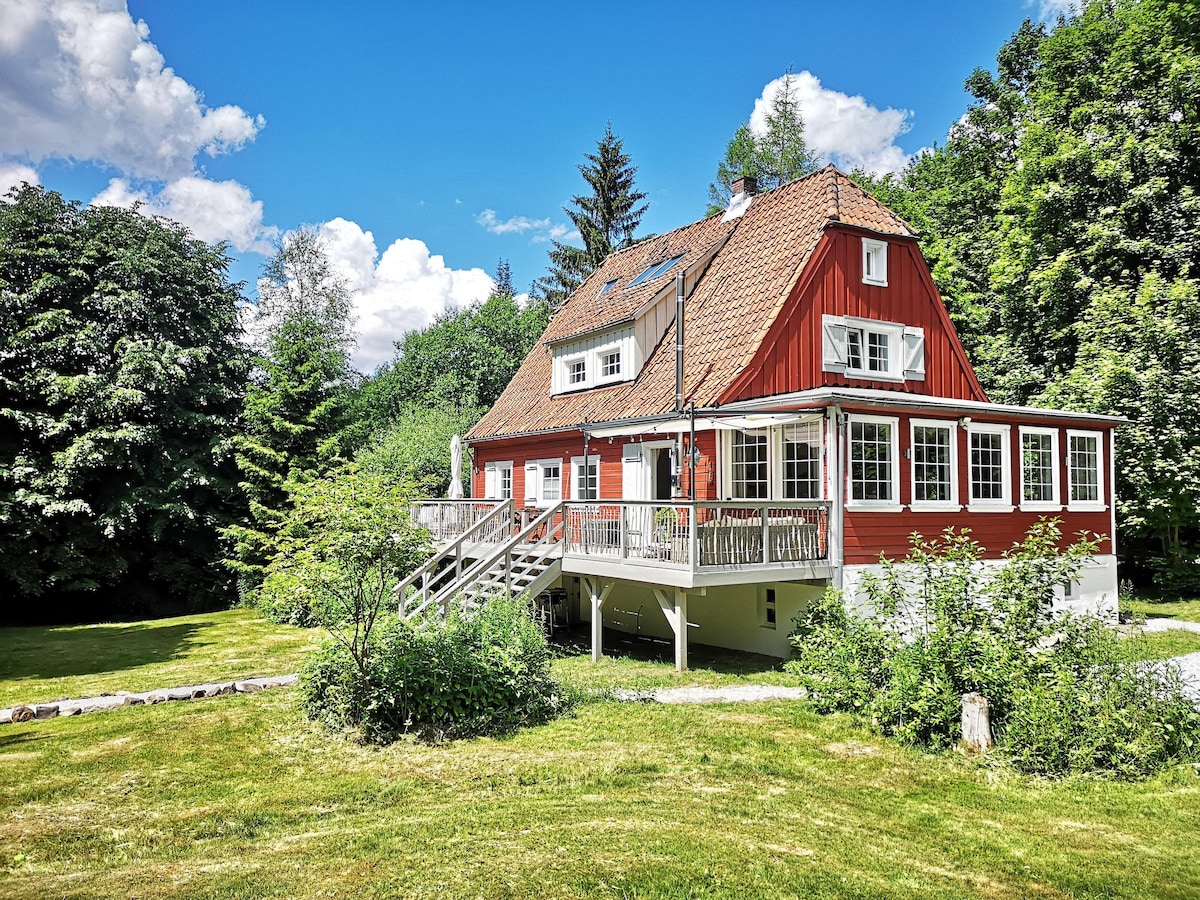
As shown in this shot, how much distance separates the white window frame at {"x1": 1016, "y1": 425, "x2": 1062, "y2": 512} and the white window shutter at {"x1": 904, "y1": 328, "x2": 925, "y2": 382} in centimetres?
292

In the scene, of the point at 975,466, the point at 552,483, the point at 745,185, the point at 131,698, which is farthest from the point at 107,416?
the point at 975,466

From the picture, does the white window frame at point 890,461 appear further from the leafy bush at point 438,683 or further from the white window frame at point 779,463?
the leafy bush at point 438,683

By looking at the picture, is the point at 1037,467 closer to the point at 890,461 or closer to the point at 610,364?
the point at 890,461

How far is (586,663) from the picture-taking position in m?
13.2

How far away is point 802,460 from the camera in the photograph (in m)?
14.3

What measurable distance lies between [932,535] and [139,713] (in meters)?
12.4

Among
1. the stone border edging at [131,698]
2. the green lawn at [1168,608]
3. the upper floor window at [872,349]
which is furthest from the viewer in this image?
the green lawn at [1168,608]

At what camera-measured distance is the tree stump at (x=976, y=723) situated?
796 centimetres

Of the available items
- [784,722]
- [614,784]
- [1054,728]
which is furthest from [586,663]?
[1054,728]

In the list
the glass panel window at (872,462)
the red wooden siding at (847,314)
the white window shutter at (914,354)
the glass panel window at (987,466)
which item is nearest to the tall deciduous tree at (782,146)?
the red wooden siding at (847,314)

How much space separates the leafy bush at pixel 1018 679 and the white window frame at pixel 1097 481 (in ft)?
25.3

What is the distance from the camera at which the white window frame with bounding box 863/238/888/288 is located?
1731 cm

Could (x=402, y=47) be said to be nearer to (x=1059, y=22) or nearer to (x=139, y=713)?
(x=139, y=713)

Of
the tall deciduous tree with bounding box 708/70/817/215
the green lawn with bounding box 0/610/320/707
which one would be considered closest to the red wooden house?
the green lawn with bounding box 0/610/320/707
